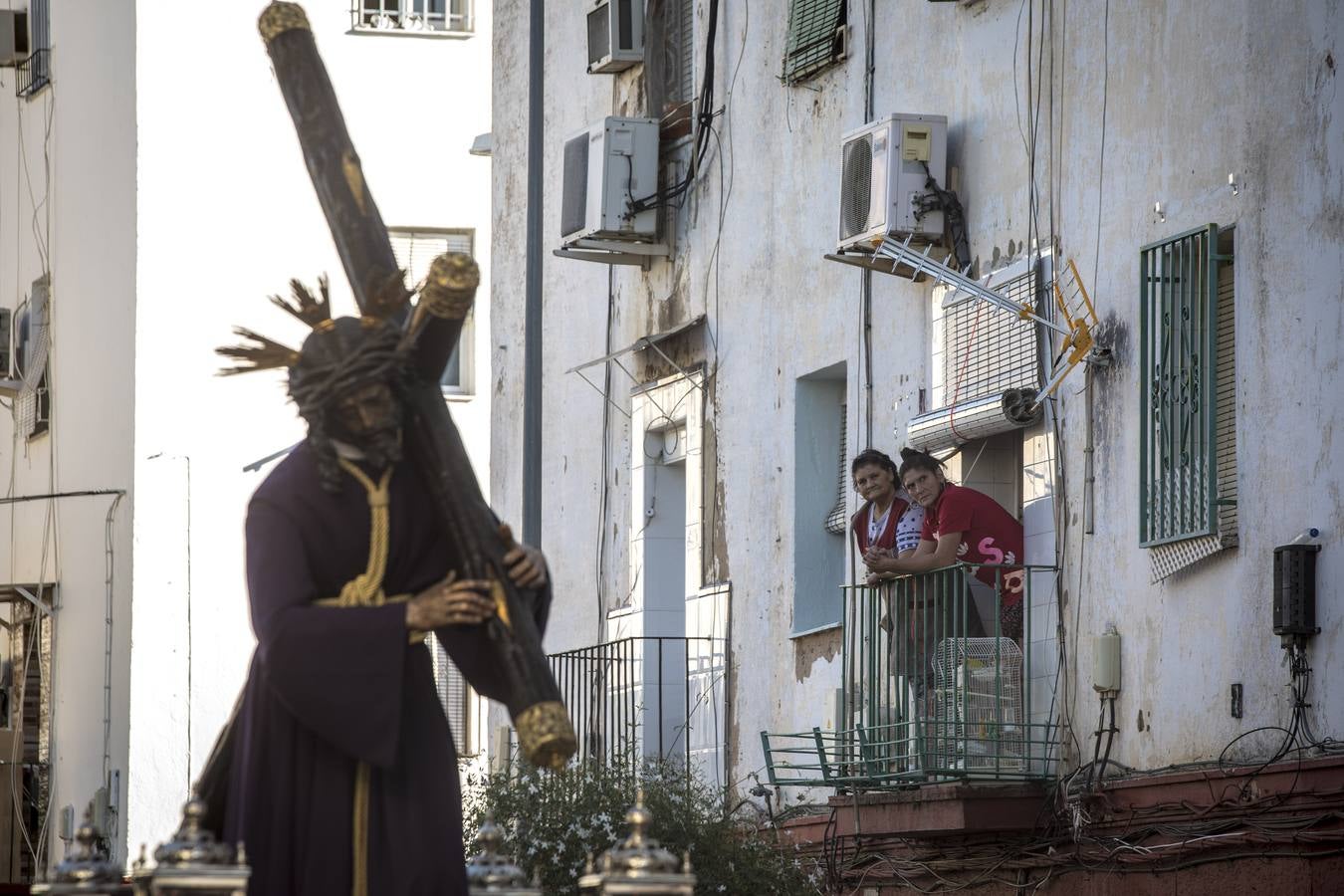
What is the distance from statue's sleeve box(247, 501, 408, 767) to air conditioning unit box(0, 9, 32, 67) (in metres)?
23.2

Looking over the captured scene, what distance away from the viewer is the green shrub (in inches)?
556

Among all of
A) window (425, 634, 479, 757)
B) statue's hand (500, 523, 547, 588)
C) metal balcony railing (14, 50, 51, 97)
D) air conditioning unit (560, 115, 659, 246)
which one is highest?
metal balcony railing (14, 50, 51, 97)

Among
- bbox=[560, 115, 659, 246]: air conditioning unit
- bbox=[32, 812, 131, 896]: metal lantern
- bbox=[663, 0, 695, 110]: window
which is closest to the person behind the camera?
bbox=[32, 812, 131, 896]: metal lantern

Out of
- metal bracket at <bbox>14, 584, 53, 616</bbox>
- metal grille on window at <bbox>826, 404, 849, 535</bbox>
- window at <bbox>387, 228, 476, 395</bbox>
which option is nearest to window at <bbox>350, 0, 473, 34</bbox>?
window at <bbox>387, 228, 476, 395</bbox>

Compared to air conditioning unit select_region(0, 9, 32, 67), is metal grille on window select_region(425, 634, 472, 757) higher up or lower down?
lower down

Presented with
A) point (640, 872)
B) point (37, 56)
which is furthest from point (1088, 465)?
point (37, 56)

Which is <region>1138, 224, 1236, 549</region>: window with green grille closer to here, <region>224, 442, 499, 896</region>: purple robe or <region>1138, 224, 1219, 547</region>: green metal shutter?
<region>1138, 224, 1219, 547</region>: green metal shutter

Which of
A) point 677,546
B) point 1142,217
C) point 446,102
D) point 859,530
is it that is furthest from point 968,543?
point 446,102

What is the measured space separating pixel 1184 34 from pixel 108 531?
17.0 meters

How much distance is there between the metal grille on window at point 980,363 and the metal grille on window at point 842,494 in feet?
5.36

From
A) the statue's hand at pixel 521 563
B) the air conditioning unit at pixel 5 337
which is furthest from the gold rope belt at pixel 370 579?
the air conditioning unit at pixel 5 337

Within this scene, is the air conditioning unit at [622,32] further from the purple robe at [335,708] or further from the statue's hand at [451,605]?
the statue's hand at [451,605]

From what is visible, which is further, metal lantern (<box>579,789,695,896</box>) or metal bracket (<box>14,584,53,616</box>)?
metal bracket (<box>14,584,53,616</box>)

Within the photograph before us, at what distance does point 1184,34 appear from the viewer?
1329cm
